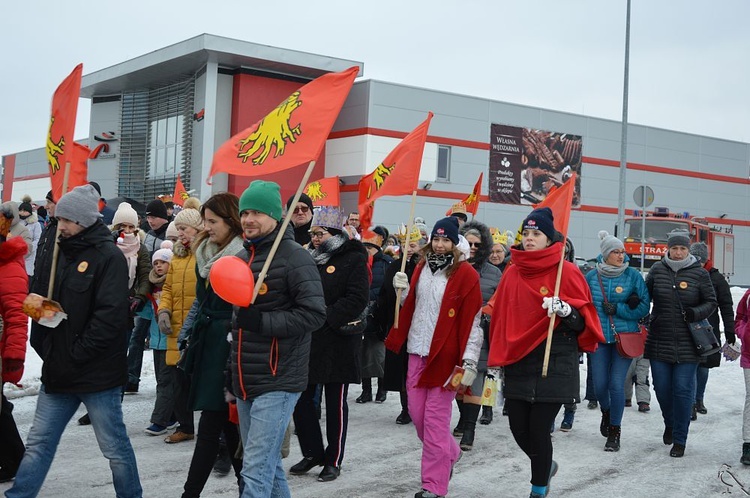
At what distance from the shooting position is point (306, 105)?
555cm

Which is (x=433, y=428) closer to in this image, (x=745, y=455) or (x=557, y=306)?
(x=557, y=306)

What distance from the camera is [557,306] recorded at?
580cm

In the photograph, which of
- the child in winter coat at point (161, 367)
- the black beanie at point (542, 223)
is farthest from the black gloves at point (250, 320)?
the child in winter coat at point (161, 367)

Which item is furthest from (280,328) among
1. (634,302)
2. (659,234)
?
(659,234)

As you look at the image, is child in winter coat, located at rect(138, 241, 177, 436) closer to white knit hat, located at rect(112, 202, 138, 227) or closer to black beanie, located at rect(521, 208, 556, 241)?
white knit hat, located at rect(112, 202, 138, 227)

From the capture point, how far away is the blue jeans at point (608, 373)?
27.2 ft

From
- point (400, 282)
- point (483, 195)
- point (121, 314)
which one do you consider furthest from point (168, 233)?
point (483, 195)

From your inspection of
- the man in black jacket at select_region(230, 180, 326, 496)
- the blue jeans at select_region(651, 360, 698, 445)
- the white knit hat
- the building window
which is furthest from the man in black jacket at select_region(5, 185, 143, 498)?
the building window

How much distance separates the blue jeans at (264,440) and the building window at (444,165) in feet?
88.9

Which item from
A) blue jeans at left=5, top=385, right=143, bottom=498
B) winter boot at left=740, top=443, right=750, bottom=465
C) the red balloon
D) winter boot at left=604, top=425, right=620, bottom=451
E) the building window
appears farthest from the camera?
the building window

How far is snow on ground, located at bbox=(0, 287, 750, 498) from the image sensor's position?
6.34m

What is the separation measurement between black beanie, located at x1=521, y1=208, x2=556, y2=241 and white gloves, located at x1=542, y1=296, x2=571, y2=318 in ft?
1.72

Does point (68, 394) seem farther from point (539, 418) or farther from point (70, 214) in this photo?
point (539, 418)

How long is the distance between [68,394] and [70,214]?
107cm
